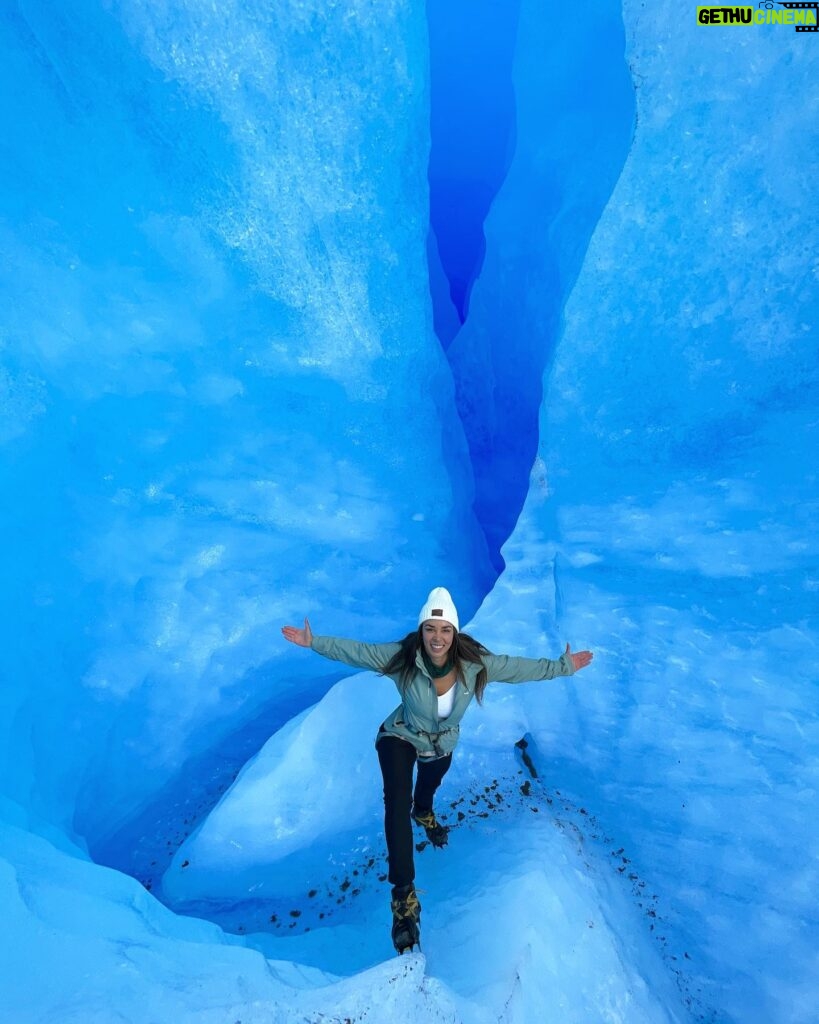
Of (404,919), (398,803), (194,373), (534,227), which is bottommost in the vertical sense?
(404,919)

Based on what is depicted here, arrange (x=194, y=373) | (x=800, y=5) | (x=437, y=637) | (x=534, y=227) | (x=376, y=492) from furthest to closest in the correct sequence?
(x=534, y=227) → (x=376, y=492) → (x=194, y=373) → (x=800, y=5) → (x=437, y=637)

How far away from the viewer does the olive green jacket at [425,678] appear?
75.9 inches

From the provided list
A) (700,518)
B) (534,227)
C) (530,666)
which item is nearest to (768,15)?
(534,227)

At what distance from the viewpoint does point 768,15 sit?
2.46m

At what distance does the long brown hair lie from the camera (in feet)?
6.29

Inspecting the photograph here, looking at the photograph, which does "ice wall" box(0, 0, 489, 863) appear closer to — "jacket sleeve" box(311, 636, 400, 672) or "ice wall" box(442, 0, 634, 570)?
"ice wall" box(442, 0, 634, 570)

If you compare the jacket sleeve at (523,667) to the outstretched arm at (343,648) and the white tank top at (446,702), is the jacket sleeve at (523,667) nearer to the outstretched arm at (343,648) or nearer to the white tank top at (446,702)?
the white tank top at (446,702)

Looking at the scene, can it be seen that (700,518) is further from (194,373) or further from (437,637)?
(194,373)

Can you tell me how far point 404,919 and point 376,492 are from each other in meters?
1.89

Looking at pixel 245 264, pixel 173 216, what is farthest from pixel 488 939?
pixel 173 216

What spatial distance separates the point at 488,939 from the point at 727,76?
318 cm

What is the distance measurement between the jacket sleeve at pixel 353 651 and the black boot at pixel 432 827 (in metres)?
0.77

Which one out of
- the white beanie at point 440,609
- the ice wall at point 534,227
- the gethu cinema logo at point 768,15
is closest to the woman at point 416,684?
the white beanie at point 440,609

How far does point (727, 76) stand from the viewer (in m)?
2.52
